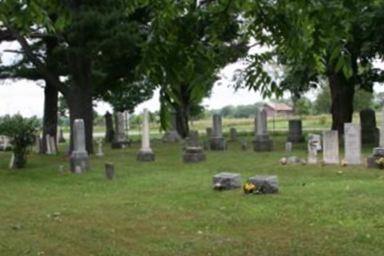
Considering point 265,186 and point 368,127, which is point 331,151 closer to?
point 265,186

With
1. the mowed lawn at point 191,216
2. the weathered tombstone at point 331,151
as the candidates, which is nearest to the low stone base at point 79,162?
the mowed lawn at point 191,216

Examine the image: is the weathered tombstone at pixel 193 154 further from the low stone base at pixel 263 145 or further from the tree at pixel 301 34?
the tree at pixel 301 34

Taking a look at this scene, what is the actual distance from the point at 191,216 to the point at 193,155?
11541 millimetres

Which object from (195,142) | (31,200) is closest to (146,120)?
(195,142)

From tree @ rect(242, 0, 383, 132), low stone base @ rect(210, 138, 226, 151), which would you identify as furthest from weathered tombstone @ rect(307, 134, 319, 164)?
tree @ rect(242, 0, 383, 132)

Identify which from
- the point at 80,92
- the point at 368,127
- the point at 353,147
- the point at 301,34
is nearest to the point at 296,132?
the point at 368,127

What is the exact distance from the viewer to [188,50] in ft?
12.4

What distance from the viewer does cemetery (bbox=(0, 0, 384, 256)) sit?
378 centimetres

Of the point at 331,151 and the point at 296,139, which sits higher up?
the point at 296,139

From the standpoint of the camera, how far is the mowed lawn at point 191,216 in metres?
8.32

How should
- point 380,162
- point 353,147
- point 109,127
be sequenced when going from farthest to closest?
point 109,127 < point 353,147 < point 380,162

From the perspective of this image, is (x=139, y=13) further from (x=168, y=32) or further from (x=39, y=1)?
(x=168, y=32)

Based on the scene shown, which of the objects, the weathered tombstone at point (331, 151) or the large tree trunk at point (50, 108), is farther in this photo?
the large tree trunk at point (50, 108)

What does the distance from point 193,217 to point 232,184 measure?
3.20 m
